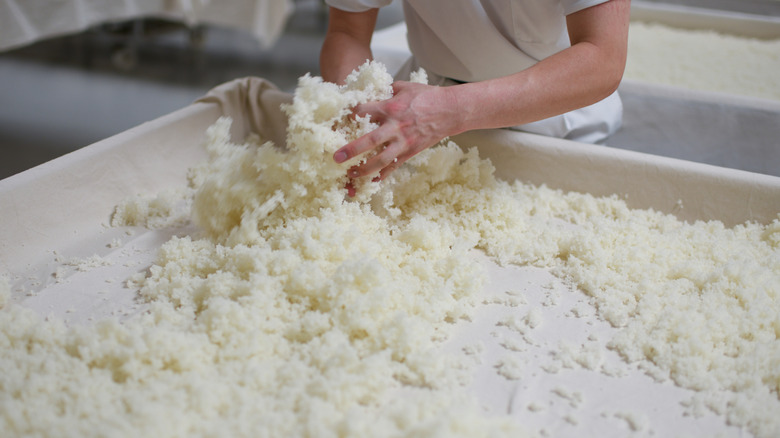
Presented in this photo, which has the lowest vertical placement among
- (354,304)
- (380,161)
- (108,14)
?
(354,304)

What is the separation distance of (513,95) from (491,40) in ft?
1.00

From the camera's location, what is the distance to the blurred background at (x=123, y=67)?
2578mm

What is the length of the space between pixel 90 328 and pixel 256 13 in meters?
2.37

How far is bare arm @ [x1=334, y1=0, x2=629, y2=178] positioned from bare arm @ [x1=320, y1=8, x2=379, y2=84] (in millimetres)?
304

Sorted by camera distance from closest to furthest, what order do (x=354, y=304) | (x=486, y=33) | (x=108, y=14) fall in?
(x=354, y=304) → (x=486, y=33) → (x=108, y=14)

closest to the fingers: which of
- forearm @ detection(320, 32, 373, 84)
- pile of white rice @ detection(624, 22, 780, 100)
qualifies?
forearm @ detection(320, 32, 373, 84)

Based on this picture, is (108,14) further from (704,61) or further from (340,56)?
(704,61)

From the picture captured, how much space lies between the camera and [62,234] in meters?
1.15

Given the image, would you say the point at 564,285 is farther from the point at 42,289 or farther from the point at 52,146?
the point at 52,146

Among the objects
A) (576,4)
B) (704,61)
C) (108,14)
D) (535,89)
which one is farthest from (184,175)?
(704,61)

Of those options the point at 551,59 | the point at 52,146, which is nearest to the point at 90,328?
the point at 551,59

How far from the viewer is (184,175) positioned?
1396 millimetres

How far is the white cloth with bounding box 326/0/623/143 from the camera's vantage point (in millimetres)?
1286

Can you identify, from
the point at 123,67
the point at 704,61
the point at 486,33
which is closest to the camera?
the point at 486,33
